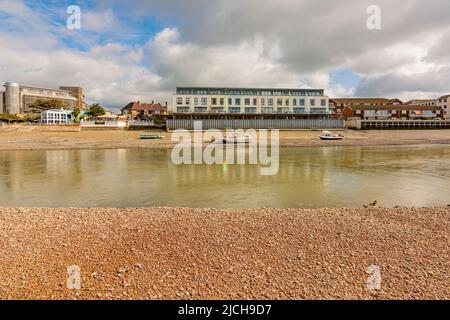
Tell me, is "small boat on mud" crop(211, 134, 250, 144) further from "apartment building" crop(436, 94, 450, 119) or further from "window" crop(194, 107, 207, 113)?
"apartment building" crop(436, 94, 450, 119)

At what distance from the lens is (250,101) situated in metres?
76.9

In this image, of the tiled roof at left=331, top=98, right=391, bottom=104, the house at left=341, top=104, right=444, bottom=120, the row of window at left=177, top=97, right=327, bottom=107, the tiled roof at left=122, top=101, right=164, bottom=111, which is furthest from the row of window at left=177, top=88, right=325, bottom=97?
the tiled roof at left=122, top=101, right=164, bottom=111

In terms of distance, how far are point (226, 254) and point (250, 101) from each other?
7316 centimetres

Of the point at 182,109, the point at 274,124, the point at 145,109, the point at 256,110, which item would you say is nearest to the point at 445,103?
the point at 274,124

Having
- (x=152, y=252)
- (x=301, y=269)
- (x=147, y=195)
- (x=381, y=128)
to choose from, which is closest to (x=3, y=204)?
(x=147, y=195)

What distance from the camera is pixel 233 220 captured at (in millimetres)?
8633

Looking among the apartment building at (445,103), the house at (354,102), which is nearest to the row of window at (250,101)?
the house at (354,102)

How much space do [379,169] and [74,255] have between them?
22683 millimetres

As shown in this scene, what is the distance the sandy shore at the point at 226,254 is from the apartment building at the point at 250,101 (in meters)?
66.5

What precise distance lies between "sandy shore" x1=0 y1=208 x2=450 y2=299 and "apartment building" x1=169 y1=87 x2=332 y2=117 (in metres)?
66.5

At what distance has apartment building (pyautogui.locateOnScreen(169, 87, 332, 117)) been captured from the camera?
245ft

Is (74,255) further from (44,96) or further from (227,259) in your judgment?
(44,96)

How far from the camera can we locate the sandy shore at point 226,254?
16.0ft
